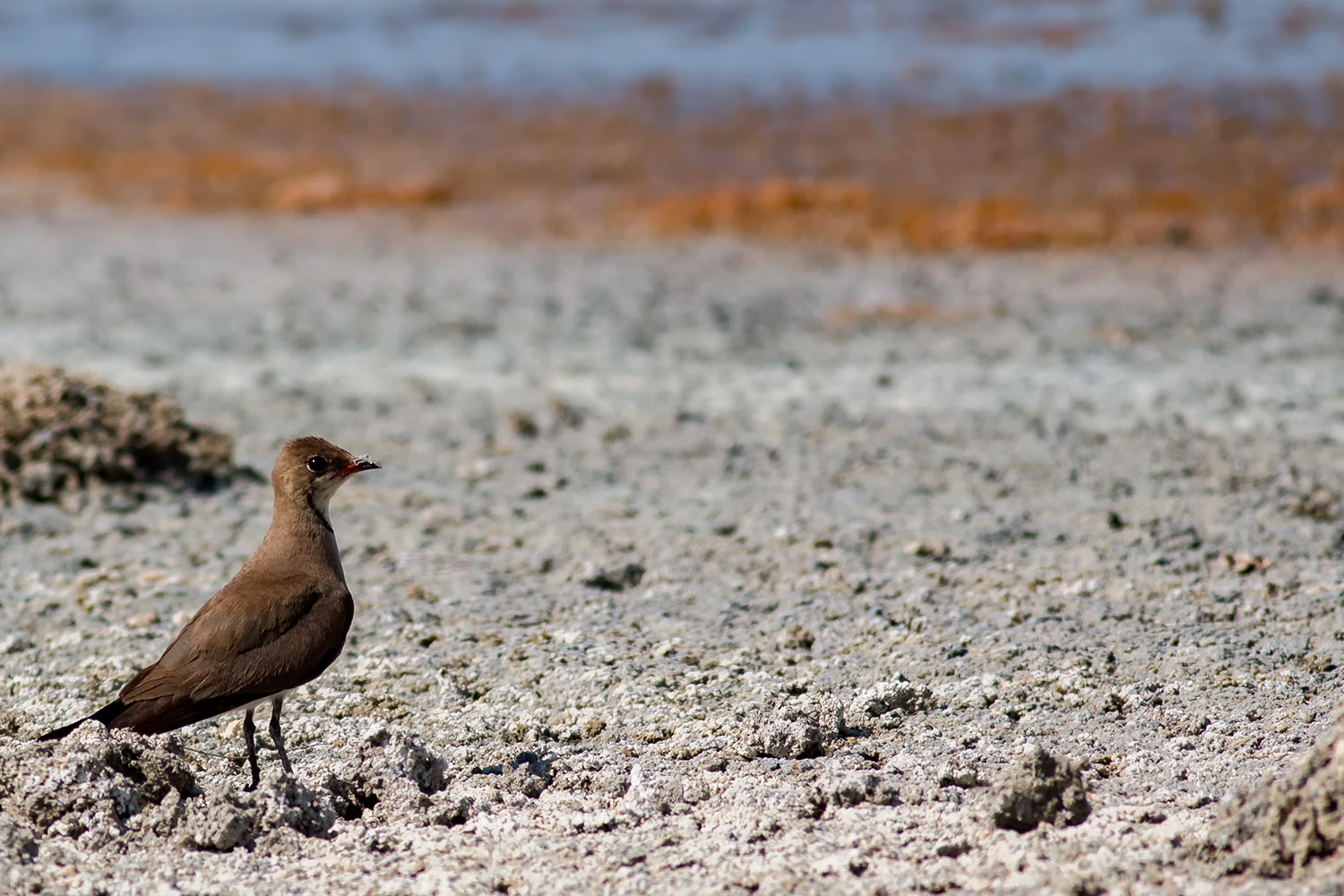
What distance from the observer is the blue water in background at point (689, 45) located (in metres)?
20.1

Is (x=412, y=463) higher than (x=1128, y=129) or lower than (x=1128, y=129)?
lower

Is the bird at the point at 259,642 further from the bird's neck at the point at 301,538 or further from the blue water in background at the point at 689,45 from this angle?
the blue water in background at the point at 689,45

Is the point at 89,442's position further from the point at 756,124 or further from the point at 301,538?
the point at 756,124

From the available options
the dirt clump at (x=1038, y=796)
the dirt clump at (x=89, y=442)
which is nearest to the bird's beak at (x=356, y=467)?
the dirt clump at (x=1038, y=796)

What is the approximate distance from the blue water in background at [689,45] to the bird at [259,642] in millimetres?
15727

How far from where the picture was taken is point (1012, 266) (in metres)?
13.1

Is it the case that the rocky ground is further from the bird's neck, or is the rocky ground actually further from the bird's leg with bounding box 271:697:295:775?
the bird's neck

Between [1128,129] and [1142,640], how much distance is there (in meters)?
12.7

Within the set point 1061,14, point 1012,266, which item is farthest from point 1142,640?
point 1061,14

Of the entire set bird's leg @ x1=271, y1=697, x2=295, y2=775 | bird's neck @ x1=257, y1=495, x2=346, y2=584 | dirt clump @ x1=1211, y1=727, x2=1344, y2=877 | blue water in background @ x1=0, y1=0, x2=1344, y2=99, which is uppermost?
blue water in background @ x1=0, y1=0, x2=1344, y2=99

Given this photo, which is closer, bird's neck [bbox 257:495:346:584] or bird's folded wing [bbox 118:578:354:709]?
bird's folded wing [bbox 118:578:354:709]

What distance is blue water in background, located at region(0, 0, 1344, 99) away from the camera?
20094 mm

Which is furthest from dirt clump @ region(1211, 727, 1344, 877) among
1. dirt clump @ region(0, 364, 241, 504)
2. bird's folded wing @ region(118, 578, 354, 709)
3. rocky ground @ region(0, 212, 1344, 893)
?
dirt clump @ region(0, 364, 241, 504)

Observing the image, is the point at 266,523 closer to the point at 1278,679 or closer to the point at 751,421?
the point at 751,421
